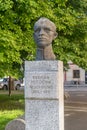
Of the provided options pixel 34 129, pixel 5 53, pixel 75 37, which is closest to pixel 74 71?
pixel 75 37

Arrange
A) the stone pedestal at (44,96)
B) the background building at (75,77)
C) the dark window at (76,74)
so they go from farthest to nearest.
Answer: the dark window at (76,74), the background building at (75,77), the stone pedestal at (44,96)

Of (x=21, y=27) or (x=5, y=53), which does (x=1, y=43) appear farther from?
(x=21, y=27)

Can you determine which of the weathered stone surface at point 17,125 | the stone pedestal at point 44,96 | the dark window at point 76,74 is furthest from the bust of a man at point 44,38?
the dark window at point 76,74

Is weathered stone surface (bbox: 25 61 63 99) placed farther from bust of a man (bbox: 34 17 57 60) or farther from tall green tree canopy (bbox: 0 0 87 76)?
tall green tree canopy (bbox: 0 0 87 76)

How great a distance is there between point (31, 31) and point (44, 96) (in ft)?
42.3

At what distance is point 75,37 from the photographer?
980 inches

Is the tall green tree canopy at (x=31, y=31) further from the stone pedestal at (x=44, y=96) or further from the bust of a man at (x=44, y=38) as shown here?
the stone pedestal at (x=44, y=96)

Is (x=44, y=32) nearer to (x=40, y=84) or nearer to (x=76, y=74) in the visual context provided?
(x=40, y=84)

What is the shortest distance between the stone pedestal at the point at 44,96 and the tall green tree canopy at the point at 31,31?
409 inches

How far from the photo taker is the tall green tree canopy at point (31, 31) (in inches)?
814

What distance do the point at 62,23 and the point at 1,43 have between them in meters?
4.31

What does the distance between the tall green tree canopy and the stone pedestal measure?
409 inches

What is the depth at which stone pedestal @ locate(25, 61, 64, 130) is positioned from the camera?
955cm

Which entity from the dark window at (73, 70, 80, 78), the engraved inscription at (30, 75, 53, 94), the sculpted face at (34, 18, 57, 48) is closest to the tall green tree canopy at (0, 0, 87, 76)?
the sculpted face at (34, 18, 57, 48)
